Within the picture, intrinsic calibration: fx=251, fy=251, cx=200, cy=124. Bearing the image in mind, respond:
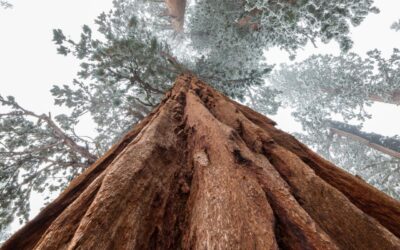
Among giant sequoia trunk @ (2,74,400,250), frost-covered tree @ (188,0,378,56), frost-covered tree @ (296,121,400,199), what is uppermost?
frost-covered tree @ (188,0,378,56)

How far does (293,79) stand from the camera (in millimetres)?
19281

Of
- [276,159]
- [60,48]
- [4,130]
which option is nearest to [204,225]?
[276,159]

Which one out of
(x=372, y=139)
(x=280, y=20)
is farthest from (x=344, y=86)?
(x=280, y=20)

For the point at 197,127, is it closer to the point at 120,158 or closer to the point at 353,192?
the point at 120,158

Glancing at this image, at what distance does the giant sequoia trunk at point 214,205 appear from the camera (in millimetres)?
919

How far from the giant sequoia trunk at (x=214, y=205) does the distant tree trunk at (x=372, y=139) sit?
38.9 feet

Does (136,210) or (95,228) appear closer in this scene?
(95,228)

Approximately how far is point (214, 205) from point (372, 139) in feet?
49.3

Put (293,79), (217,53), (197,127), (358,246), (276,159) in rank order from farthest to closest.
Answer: (293,79)
(217,53)
(197,127)
(276,159)
(358,246)

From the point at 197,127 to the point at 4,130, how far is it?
632cm

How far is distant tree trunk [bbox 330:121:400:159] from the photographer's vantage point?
11.7 m

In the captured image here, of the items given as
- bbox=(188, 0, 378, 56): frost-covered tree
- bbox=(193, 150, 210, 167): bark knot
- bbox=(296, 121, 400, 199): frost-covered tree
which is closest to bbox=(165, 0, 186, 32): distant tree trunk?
bbox=(188, 0, 378, 56): frost-covered tree

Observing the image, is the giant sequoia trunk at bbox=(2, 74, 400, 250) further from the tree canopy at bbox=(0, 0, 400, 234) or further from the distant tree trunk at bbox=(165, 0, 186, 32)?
the distant tree trunk at bbox=(165, 0, 186, 32)

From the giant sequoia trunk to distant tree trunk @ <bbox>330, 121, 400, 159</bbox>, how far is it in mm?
11849
